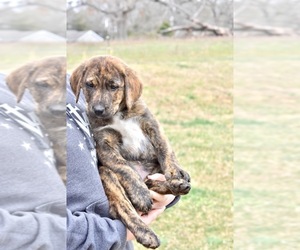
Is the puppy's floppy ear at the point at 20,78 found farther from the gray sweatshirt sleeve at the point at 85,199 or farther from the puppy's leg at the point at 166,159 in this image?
the puppy's leg at the point at 166,159

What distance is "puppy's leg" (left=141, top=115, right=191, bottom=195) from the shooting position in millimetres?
1765

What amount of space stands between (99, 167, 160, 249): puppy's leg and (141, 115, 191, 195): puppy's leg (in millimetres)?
128

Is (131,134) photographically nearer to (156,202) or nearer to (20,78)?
(156,202)

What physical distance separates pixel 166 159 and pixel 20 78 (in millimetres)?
611

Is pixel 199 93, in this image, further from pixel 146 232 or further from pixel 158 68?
pixel 146 232

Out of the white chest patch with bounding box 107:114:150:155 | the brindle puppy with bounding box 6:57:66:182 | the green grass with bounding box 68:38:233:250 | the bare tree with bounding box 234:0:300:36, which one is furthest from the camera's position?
the green grass with bounding box 68:38:233:250

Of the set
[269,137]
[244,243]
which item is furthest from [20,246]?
[269,137]

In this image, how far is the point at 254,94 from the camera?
94.1 inches

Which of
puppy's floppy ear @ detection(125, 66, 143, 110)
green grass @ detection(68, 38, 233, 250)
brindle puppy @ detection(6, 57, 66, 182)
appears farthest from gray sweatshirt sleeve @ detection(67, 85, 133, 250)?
green grass @ detection(68, 38, 233, 250)

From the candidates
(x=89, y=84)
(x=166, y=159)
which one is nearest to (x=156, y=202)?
(x=166, y=159)

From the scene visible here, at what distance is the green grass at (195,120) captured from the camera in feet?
18.3

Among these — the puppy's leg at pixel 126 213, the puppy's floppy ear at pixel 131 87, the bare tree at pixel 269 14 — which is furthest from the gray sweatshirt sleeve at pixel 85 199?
the bare tree at pixel 269 14

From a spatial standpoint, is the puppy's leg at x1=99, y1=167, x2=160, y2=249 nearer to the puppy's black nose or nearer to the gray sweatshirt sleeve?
the gray sweatshirt sleeve

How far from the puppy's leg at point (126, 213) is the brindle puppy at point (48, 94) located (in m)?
0.43
